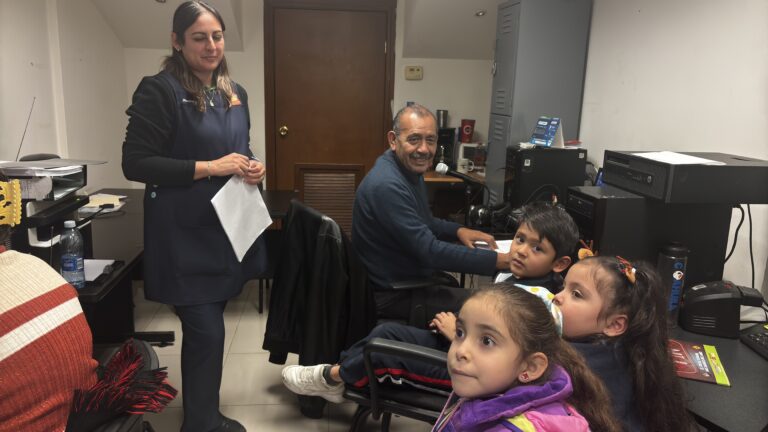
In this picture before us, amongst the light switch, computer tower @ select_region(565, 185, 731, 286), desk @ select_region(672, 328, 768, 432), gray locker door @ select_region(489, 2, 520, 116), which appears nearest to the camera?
desk @ select_region(672, 328, 768, 432)

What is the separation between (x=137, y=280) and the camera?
3.58 metres

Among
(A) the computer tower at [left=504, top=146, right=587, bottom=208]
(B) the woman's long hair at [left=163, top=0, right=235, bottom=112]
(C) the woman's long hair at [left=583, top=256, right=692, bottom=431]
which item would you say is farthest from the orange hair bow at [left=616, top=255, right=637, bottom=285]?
(A) the computer tower at [left=504, top=146, right=587, bottom=208]

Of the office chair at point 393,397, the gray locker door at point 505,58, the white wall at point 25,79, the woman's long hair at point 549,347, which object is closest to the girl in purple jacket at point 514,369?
the woman's long hair at point 549,347

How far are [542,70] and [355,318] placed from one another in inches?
76.4

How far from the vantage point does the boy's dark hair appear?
1736mm

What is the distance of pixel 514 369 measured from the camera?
39.6 inches

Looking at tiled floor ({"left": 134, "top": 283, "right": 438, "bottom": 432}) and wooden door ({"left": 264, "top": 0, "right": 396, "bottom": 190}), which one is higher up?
wooden door ({"left": 264, "top": 0, "right": 396, "bottom": 190})

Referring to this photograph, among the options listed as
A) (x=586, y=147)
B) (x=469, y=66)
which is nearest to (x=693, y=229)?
(x=586, y=147)

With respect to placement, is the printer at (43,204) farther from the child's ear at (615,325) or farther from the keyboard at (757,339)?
the keyboard at (757,339)

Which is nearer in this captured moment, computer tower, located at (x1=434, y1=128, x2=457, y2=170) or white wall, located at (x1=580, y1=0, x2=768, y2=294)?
white wall, located at (x1=580, y1=0, x2=768, y2=294)

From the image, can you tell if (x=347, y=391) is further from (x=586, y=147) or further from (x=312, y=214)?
(x=586, y=147)

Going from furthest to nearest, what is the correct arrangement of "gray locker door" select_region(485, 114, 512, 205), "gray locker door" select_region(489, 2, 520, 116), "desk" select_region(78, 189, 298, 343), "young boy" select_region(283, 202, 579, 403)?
1. "gray locker door" select_region(485, 114, 512, 205)
2. "gray locker door" select_region(489, 2, 520, 116)
3. "desk" select_region(78, 189, 298, 343)
4. "young boy" select_region(283, 202, 579, 403)

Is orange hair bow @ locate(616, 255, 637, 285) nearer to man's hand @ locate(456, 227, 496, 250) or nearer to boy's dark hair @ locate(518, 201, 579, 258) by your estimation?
boy's dark hair @ locate(518, 201, 579, 258)

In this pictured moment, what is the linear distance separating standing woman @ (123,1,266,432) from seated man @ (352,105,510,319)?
1.45 feet
